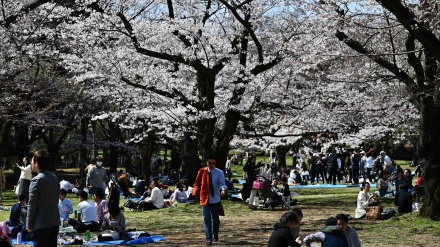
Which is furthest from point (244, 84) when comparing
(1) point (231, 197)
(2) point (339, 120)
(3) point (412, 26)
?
(3) point (412, 26)

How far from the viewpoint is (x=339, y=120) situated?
2342cm

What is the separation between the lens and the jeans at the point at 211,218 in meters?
11.0

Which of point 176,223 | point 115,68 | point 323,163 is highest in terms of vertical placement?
point 115,68

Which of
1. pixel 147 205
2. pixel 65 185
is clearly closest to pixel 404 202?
pixel 147 205

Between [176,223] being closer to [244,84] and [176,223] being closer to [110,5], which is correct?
[244,84]

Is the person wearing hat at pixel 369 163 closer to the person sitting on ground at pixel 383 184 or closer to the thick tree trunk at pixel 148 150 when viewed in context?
the person sitting on ground at pixel 383 184

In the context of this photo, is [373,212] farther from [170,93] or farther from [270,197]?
[170,93]

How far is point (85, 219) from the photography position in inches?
511

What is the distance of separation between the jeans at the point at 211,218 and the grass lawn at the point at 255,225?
0.24 meters

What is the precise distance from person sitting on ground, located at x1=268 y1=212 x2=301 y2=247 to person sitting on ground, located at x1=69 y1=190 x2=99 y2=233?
20.2ft

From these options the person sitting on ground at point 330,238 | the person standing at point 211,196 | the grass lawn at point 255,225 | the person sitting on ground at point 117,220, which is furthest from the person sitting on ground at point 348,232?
the person sitting on ground at point 117,220

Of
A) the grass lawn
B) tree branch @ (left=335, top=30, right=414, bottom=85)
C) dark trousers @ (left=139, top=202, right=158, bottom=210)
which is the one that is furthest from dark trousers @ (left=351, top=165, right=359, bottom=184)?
tree branch @ (left=335, top=30, right=414, bottom=85)

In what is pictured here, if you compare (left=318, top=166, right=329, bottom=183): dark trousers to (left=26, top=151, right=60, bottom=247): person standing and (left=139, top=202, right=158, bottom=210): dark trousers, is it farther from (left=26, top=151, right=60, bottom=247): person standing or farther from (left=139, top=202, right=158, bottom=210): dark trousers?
(left=26, top=151, right=60, bottom=247): person standing

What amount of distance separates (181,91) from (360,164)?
12623 millimetres
